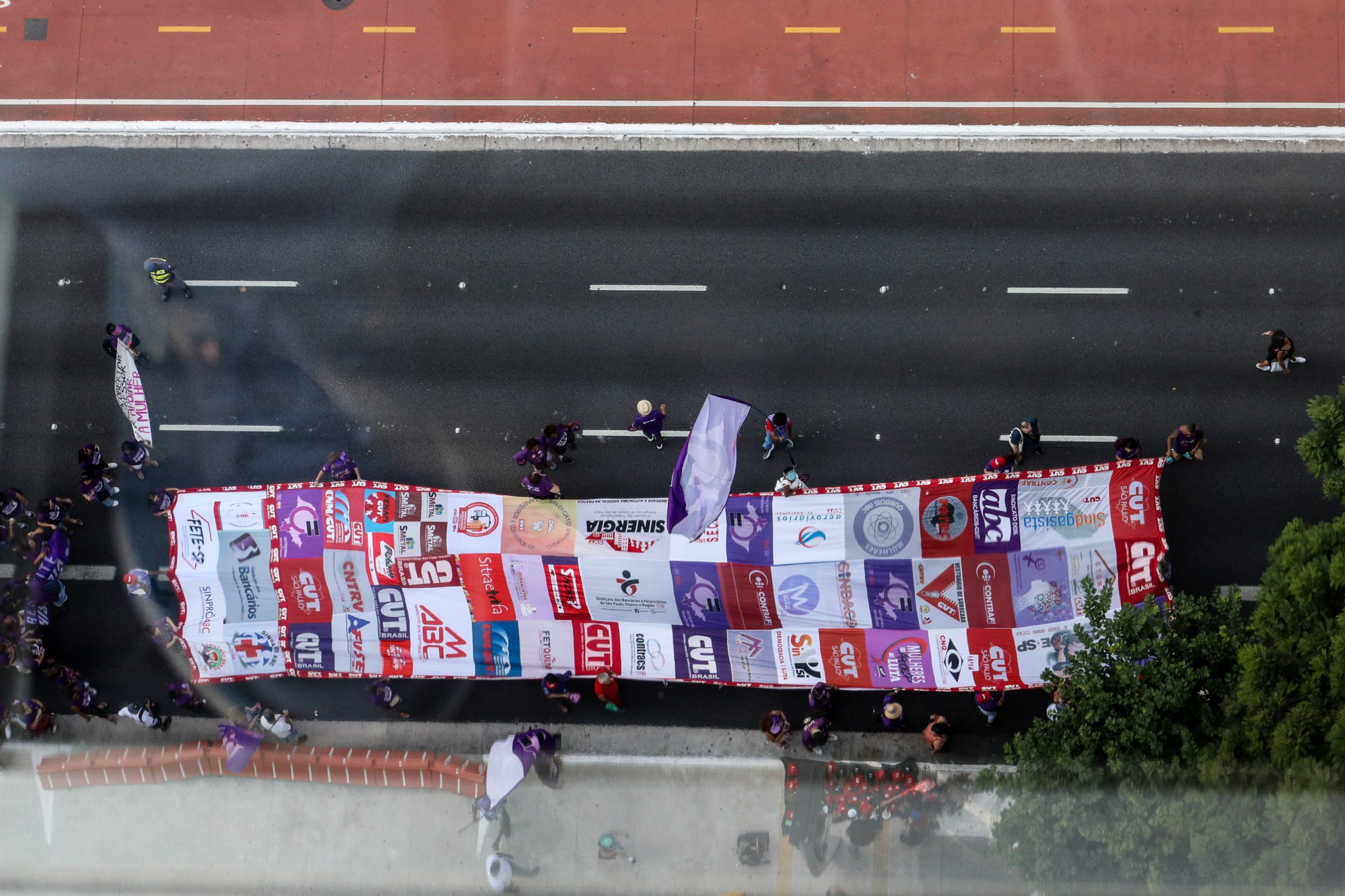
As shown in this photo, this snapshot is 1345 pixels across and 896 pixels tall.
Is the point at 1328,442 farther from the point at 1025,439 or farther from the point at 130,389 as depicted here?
the point at 130,389

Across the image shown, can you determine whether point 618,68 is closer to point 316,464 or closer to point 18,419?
point 316,464

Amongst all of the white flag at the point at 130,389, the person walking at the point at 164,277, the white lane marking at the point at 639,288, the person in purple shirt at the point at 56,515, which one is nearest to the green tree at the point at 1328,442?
the white lane marking at the point at 639,288

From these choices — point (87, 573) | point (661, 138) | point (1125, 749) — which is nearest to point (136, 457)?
point (87, 573)

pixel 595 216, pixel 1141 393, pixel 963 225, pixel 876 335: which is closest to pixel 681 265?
pixel 595 216

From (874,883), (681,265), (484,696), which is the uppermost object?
(681,265)

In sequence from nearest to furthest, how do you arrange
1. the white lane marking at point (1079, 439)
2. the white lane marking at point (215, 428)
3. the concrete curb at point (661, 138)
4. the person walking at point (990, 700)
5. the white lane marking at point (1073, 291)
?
the person walking at point (990, 700) < the white lane marking at point (1079, 439) < the white lane marking at point (1073, 291) < the concrete curb at point (661, 138) < the white lane marking at point (215, 428)

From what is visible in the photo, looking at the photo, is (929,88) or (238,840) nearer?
(238,840)

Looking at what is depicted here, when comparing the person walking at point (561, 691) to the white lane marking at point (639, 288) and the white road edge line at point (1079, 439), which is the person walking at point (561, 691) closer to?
the white lane marking at point (639, 288)
